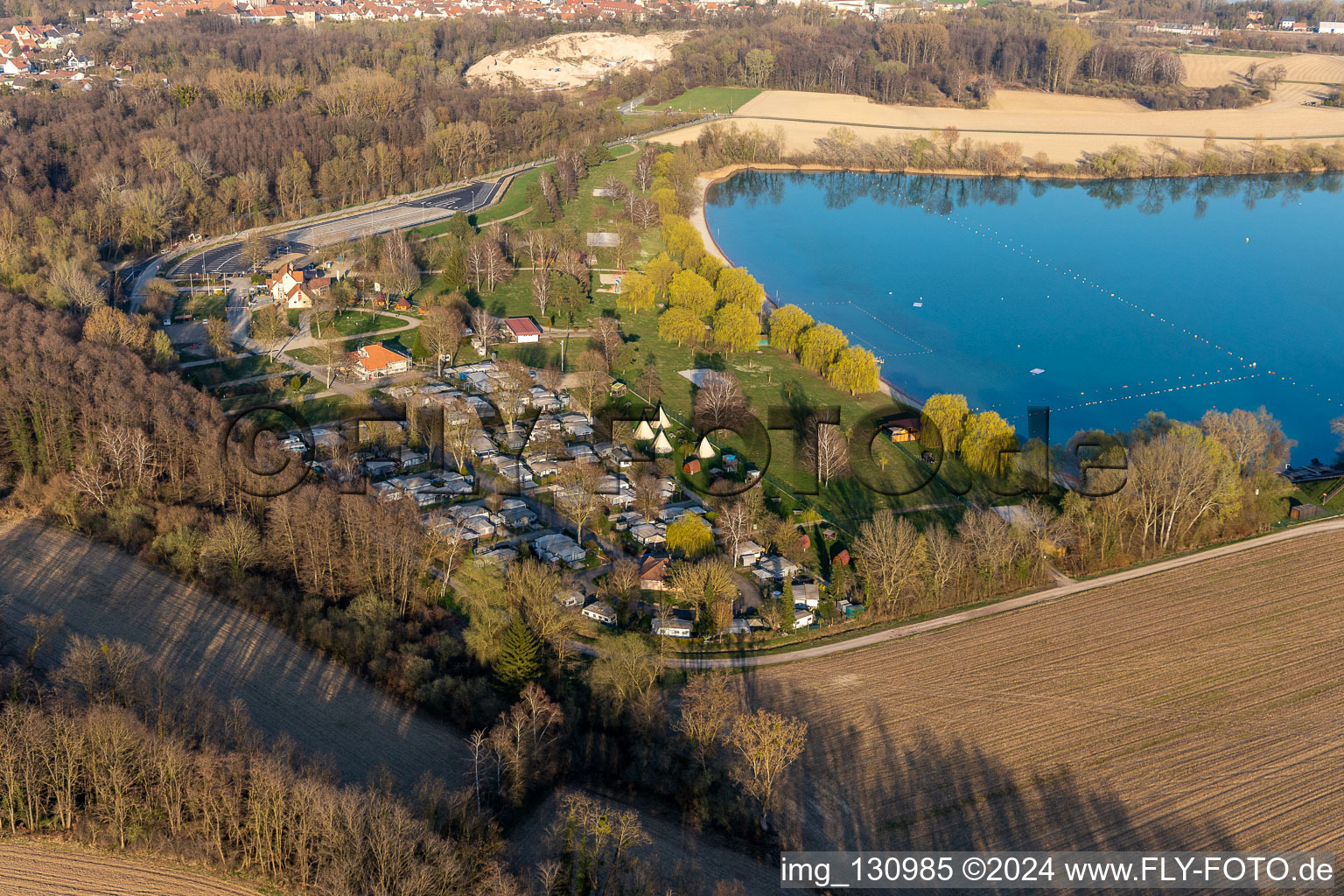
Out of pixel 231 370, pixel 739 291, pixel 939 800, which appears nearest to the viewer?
pixel 939 800

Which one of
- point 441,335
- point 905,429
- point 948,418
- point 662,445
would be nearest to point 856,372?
point 905,429

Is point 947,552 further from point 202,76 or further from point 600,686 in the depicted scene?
point 202,76

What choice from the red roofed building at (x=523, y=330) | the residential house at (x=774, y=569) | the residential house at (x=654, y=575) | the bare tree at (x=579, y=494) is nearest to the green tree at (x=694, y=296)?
the red roofed building at (x=523, y=330)

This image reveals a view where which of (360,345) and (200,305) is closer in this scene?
(360,345)

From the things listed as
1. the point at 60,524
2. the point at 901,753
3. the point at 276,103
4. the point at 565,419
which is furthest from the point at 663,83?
the point at 901,753

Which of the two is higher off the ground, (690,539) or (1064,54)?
(1064,54)

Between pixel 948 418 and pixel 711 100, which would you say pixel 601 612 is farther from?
pixel 711 100
